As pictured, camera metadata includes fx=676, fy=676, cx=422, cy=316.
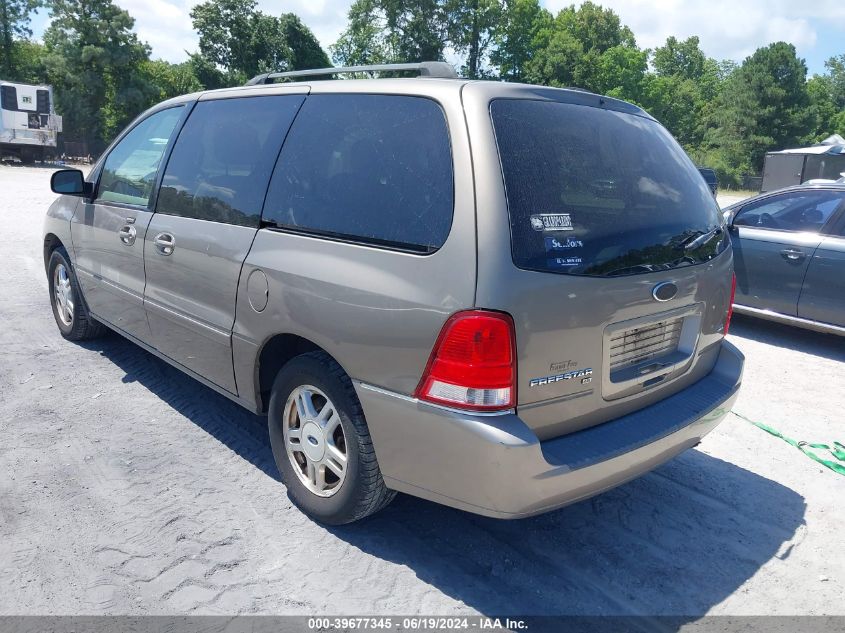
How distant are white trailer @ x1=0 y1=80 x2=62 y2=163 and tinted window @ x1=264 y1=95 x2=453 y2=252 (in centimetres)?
3394

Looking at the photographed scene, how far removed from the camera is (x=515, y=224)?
2.43m

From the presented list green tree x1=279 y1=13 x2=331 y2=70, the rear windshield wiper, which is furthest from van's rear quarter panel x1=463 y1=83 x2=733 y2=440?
green tree x1=279 y1=13 x2=331 y2=70

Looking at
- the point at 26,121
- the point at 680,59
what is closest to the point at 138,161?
the point at 26,121

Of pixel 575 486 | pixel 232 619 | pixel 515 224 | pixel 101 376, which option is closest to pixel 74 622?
pixel 232 619

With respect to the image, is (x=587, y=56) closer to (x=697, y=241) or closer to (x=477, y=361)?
(x=697, y=241)

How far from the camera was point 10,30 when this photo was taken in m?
47.9

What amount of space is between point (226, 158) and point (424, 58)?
56979 millimetres

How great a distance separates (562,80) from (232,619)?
205ft

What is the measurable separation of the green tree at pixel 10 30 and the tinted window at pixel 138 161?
2005 inches

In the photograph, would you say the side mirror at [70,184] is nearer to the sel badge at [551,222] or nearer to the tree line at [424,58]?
the sel badge at [551,222]

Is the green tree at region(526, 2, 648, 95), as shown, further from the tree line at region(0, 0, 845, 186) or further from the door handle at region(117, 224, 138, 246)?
the door handle at region(117, 224, 138, 246)

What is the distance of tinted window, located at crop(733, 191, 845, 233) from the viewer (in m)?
6.20

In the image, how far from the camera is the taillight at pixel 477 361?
2.35 meters

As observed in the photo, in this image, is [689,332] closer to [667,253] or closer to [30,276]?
[667,253]
